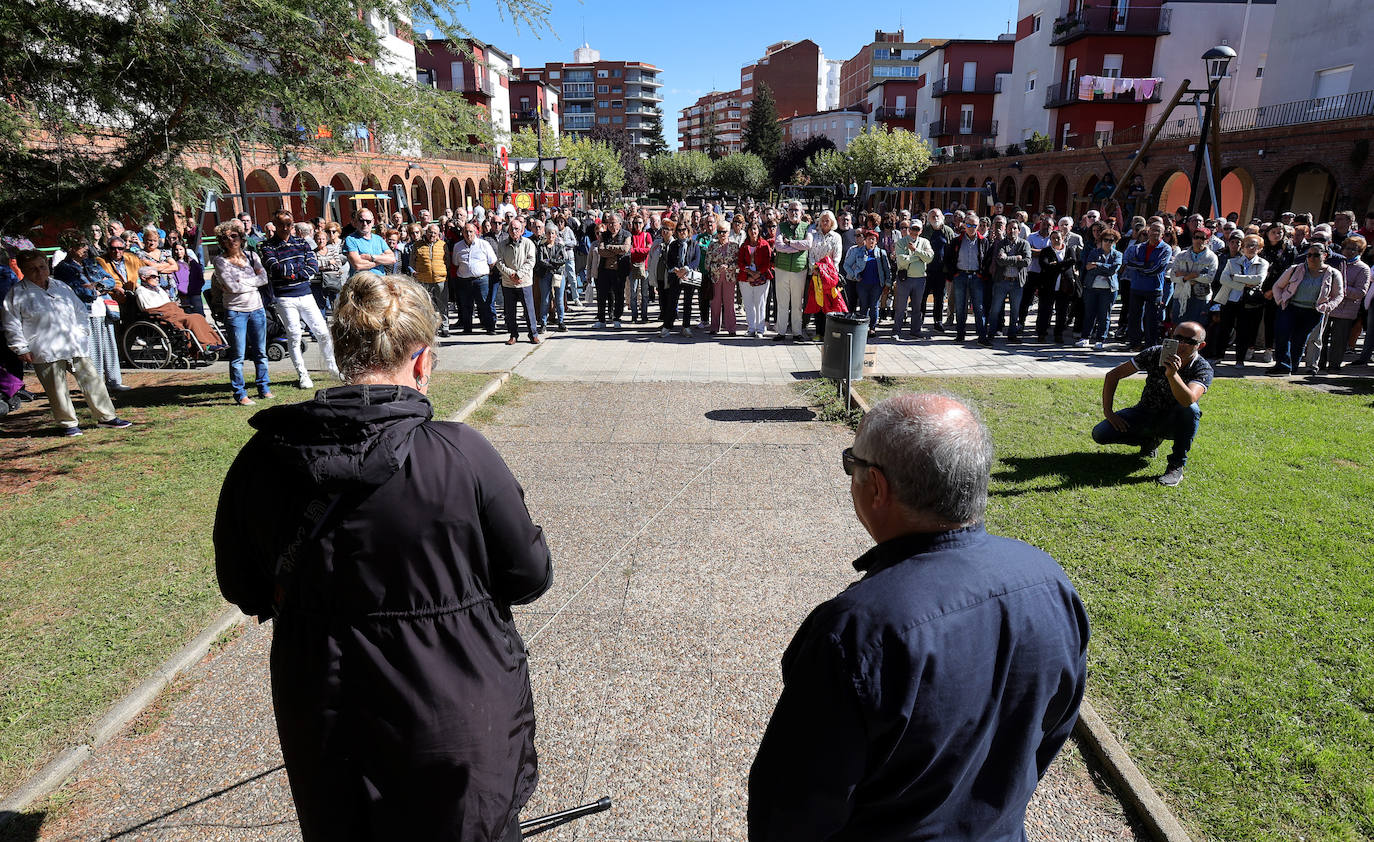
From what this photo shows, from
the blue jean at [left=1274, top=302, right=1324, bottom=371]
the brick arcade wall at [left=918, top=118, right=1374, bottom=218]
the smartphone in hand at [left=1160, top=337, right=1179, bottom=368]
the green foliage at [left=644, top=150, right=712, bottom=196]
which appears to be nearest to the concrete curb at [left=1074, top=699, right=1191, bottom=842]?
the smartphone in hand at [left=1160, top=337, right=1179, bottom=368]

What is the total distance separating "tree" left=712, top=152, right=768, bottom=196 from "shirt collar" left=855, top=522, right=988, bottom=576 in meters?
89.6

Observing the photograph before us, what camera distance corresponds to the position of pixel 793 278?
506 inches

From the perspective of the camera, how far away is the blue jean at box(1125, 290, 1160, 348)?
38.4 ft

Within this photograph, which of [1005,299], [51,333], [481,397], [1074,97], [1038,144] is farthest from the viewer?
[1074,97]

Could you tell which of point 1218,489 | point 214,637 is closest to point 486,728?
point 214,637

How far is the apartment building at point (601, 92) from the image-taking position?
124m

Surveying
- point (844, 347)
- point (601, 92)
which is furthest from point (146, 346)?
point (601, 92)

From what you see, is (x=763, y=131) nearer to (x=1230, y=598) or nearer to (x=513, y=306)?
(x=513, y=306)

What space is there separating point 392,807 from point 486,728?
272mm

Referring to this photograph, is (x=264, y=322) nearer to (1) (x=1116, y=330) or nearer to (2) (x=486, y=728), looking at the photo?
(2) (x=486, y=728)

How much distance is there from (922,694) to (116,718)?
365 centimetres

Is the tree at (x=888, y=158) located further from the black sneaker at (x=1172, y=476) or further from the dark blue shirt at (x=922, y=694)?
the dark blue shirt at (x=922, y=694)

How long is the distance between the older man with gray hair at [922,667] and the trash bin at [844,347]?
6.77 m

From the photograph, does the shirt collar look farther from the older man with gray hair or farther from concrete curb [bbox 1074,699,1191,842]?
concrete curb [bbox 1074,699,1191,842]
